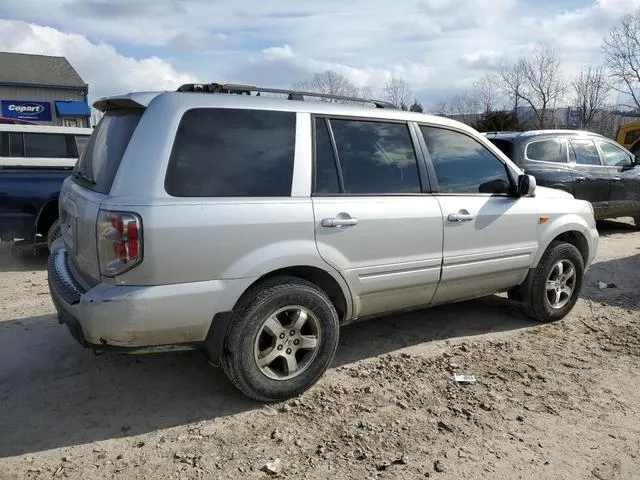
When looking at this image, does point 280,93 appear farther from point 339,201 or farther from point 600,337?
point 600,337

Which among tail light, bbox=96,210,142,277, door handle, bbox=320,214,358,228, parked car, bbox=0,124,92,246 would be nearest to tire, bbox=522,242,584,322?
door handle, bbox=320,214,358,228

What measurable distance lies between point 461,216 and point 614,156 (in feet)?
23.3

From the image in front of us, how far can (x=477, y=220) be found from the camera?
4320mm

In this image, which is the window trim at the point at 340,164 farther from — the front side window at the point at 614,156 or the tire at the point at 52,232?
the front side window at the point at 614,156

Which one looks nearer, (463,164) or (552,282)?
(463,164)

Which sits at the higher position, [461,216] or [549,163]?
[549,163]

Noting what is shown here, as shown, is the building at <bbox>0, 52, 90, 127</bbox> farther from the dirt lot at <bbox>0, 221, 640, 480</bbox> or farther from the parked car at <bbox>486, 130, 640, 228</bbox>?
the dirt lot at <bbox>0, 221, 640, 480</bbox>

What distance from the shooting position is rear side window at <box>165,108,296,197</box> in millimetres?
3121

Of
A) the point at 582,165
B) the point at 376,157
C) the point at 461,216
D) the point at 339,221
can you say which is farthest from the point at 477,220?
the point at 582,165

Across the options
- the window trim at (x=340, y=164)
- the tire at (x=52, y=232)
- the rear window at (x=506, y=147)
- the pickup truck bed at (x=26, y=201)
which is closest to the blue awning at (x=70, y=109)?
the pickup truck bed at (x=26, y=201)

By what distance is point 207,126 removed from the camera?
3225 millimetres

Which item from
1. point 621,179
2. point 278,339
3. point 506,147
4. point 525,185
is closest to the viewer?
point 278,339

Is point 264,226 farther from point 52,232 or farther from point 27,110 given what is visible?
point 27,110

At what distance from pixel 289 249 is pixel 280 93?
114 centimetres
